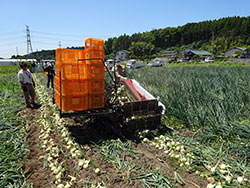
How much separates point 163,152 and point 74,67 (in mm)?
2139

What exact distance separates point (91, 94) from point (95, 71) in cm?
44

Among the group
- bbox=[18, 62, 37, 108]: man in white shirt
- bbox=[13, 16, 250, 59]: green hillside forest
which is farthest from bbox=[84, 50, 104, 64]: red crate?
bbox=[13, 16, 250, 59]: green hillside forest

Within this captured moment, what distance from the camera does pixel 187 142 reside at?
9.92 feet

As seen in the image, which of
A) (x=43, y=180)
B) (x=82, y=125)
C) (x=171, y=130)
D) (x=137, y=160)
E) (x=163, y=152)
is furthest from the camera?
(x=82, y=125)

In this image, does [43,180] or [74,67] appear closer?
[43,180]

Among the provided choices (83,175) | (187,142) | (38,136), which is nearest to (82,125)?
(38,136)

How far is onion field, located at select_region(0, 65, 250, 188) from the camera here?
7.14 feet

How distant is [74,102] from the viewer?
317 cm

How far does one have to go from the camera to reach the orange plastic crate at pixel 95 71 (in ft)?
10.2

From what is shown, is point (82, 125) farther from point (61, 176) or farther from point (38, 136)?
point (61, 176)

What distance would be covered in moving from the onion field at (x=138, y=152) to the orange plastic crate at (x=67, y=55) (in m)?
1.45

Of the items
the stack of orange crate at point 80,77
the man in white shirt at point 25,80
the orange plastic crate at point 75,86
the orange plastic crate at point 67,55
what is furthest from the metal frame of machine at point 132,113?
the man in white shirt at point 25,80

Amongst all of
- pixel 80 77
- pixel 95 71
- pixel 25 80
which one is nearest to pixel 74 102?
pixel 80 77

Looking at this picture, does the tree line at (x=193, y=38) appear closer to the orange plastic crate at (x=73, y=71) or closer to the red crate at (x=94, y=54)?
the red crate at (x=94, y=54)
